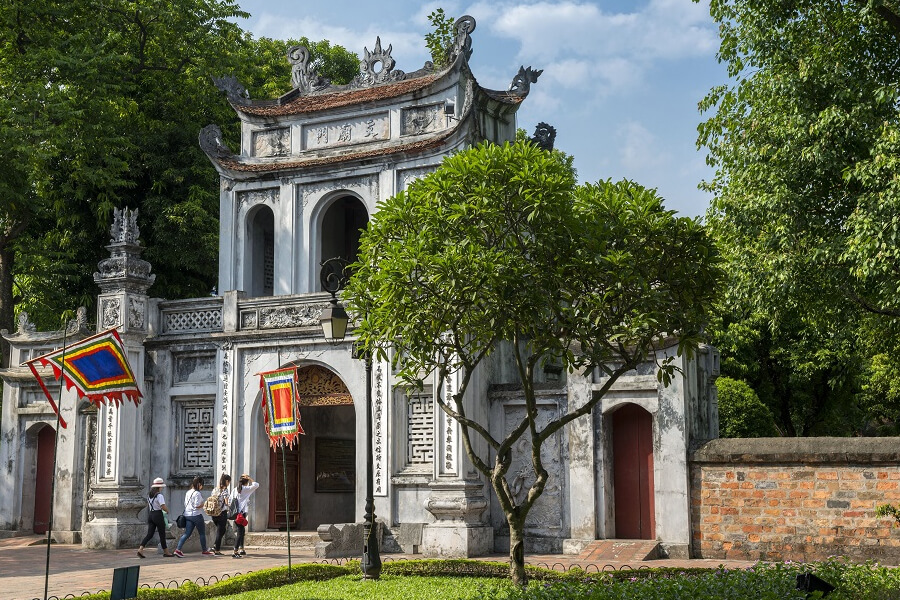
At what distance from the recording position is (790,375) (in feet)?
96.1

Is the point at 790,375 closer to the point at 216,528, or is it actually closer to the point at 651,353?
the point at 651,353

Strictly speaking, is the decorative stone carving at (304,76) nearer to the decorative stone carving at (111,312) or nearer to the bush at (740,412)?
the decorative stone carving at (111,312)

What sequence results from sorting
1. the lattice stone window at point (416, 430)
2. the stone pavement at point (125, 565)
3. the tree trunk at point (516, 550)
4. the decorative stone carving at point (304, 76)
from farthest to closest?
the decorative stone carving at point (304, 76)
the lattice stone window at point (416, 430)
the stone pavement at point (125, 565)
the tree trunk at point (516, 550)

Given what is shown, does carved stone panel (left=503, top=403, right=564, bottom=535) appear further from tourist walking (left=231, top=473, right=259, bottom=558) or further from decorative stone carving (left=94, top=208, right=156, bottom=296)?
decorative stone carving (left=94, top=208, right=156, bottom=296)

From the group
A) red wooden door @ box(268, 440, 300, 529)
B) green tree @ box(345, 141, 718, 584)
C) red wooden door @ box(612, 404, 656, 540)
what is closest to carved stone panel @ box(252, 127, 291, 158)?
red wooden door @ box(268, 440, 300, 529)

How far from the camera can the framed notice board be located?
2228 cm

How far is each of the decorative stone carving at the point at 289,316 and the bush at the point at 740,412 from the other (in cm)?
1219

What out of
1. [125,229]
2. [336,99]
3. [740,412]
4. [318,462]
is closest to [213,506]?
[318,462]

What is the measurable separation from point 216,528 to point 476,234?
384 inches

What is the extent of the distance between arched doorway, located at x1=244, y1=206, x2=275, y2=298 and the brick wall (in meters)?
10.1

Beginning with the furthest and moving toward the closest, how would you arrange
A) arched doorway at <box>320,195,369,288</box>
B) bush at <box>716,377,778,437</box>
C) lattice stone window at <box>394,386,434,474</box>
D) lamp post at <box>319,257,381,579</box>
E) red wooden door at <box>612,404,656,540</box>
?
bush at <box>716,377,778,437</box> → arched doorway at <box>320,195,369,288</box> → lattice stone window at <box>394,386,434,474</box> → red wooden door at <box>612,404,656,540</box> → lamp post at <box>319,257,381,579</box>

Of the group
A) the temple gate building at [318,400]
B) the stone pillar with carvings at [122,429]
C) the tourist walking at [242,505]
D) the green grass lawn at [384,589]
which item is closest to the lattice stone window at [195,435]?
the temple gate building at [318,400]

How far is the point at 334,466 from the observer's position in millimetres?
22594

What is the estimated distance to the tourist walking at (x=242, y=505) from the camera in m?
17.8
